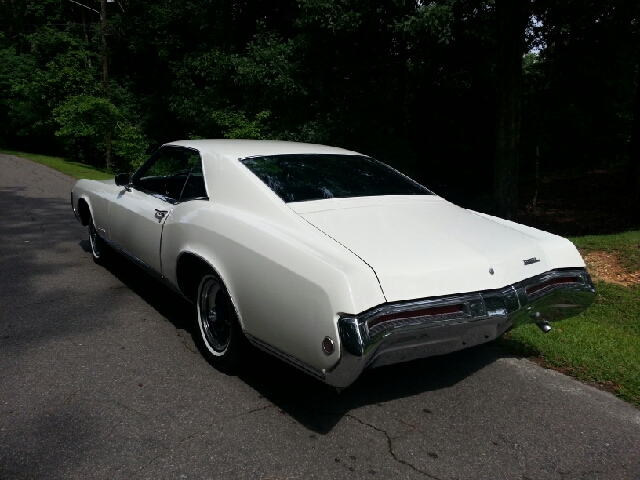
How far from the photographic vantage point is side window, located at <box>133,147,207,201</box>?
13.8 feet

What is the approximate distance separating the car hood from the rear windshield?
0.41 ft

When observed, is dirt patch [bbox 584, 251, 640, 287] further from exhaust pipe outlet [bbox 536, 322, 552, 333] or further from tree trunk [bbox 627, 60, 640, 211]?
tree trunk [bbox 627, 60, 640, 211]

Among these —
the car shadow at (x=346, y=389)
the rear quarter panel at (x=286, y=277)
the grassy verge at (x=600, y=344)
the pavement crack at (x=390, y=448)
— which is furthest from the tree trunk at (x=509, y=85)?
the pavement crack at (x=390, y=448)

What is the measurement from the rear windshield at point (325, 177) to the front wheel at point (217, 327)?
0.74 meters

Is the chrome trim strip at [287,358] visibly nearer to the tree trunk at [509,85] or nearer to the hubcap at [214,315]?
the hubcap at [214,315]

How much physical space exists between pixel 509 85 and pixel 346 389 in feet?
23.3

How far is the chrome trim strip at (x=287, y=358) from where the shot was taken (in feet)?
9.07

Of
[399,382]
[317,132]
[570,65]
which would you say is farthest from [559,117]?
[399,382]

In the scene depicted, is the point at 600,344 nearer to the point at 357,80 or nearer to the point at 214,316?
the point at 214,316

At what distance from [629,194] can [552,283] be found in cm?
1247

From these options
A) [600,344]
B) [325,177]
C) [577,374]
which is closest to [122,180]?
[325,177]

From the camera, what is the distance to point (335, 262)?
279 cm

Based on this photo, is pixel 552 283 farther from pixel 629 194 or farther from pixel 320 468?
pixel 629 194

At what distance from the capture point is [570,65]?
14188mm
